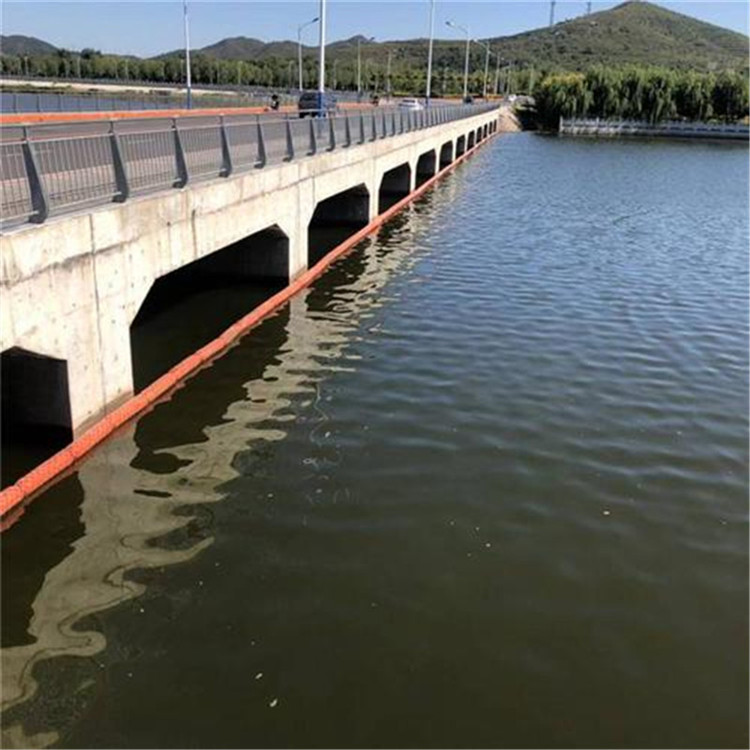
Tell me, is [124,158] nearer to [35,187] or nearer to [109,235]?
[109,235]

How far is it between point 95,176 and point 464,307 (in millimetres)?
9522

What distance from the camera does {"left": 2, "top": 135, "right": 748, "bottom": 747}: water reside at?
653 cm

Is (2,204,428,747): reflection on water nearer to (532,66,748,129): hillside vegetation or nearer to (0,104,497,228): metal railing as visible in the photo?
(0,104,497,228): metal railing

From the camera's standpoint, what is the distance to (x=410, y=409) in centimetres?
1259

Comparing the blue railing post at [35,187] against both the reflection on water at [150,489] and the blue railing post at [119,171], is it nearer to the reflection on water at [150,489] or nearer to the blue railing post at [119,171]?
the blue railing post at [119,171]

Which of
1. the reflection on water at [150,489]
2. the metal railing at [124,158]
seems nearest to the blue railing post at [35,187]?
the metal railing at [124,158]

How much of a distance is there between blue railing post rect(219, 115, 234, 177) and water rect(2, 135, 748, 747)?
3246mm

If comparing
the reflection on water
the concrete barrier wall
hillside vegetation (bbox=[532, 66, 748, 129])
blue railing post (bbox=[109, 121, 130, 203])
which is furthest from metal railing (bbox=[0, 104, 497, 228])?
hillside vegetation (bbox=[532, 66, 748, 129])

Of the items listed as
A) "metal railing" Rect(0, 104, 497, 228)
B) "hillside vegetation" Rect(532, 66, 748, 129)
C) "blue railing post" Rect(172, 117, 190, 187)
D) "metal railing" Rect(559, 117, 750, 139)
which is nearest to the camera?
"metal railing" Rect(0, 104, 497, 228)

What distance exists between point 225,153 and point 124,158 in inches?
172

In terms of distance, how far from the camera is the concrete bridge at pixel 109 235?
9734 millimetres

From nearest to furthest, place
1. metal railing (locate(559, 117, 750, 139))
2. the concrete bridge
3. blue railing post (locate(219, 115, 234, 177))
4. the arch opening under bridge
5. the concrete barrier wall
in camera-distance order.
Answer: the concrete barrier wall, the concrete bridge, the arch opening under bridge, blue railing post (locate(219, 115, 234, 177)), metal railing (locate(559, 117, 750, 139))

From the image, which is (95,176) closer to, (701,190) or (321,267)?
(321,267)

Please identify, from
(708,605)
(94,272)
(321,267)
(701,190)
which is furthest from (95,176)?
(701,190)
